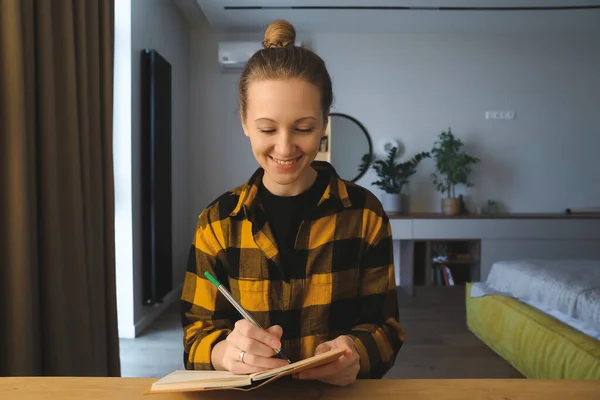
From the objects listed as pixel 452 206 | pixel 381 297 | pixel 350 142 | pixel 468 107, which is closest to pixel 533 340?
pixel 381 297

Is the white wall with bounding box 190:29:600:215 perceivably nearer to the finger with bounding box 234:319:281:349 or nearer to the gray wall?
the gray wall

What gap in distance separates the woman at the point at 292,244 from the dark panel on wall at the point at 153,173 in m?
2.26

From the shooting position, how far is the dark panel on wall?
9.87 ft

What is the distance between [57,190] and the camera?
5.03 feet

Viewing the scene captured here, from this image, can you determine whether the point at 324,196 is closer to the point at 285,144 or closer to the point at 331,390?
the point at 285,144

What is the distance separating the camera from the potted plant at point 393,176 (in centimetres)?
408

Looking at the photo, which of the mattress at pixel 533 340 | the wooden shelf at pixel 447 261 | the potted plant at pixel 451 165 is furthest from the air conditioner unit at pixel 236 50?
the mattress at pixel 533 340

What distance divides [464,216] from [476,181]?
0.62 meters

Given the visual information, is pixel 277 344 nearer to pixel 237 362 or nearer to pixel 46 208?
pixel 237 362

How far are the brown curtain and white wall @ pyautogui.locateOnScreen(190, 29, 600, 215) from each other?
2.45 meters

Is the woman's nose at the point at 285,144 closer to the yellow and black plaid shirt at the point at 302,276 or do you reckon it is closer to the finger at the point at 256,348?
the yellow and black plaid shirt at the point at 302,276

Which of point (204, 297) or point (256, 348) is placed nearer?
point (256, 348)

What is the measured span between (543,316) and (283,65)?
6.48 ft

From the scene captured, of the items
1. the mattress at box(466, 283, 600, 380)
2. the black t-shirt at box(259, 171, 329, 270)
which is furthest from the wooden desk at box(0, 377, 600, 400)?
the mattress at box(466, 283, 600, 380)
